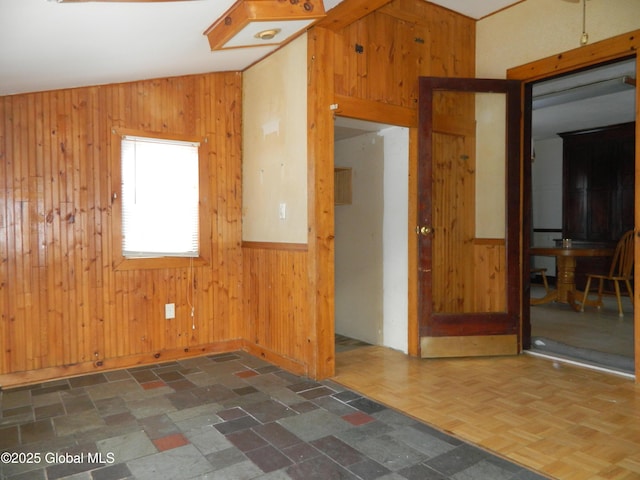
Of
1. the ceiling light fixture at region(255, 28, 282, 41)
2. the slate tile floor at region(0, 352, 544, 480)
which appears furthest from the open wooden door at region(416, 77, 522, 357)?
the ceiling light fixture at region(255, 28, 282, 41)

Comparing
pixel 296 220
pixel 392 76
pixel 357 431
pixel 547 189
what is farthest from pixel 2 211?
pixel 547 189

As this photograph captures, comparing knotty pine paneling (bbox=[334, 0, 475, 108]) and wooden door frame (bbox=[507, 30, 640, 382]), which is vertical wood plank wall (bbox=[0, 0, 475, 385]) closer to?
knotty pine paneling (bbox=[334, 0, 475, 108])

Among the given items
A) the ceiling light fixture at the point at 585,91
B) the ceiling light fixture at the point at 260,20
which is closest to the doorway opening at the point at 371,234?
the ceiling light fixture at the point at 260,20

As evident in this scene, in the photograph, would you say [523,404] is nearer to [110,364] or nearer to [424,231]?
[424,231]

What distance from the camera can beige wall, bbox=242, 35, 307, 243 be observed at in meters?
3.40

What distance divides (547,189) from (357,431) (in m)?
7.75

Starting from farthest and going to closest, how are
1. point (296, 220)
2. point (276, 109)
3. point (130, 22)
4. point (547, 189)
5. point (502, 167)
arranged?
1. point (547, 189)
2. point (502, 167)
3. point (276, 109)
4. point (296, 220)
5. point (130, 22)

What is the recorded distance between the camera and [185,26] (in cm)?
263

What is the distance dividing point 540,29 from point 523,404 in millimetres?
2908

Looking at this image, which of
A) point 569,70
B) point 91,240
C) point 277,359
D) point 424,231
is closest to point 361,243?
point 424,231

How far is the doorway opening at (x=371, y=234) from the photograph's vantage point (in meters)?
3.98

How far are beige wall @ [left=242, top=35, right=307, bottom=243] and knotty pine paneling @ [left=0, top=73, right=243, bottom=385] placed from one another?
19cm

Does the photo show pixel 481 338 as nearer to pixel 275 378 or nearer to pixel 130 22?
pixel 275 378

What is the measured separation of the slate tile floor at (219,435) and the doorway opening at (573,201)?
6.71ft
